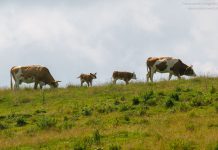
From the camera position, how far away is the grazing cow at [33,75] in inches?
1735

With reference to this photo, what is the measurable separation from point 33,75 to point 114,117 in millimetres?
15384

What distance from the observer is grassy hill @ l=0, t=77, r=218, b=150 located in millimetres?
23984

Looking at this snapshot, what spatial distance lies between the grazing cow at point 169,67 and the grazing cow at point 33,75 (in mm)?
6509

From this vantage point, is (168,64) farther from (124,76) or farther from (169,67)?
(124,76)

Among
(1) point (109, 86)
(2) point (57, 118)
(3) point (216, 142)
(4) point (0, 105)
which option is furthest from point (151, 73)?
(3) point (216, 142)

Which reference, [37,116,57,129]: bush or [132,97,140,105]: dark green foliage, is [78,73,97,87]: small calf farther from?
[37,116,57,129]: bush

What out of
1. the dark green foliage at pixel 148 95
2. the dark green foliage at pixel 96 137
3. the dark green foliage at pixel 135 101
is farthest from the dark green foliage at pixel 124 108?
the dark green foliage at pixel 96 137

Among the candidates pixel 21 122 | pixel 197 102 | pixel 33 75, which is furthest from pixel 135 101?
pixel 33 75

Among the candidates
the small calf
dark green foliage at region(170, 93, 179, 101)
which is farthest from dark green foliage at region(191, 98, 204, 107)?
the small calf

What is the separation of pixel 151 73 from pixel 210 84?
10.4 m

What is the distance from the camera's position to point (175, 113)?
2969 centimetres

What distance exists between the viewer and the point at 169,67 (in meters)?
45.5

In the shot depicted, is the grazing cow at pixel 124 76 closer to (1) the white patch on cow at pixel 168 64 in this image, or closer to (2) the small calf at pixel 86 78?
(2) the small calf at pixel 86 78

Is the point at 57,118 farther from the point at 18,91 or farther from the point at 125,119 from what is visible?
the point at 18,91
